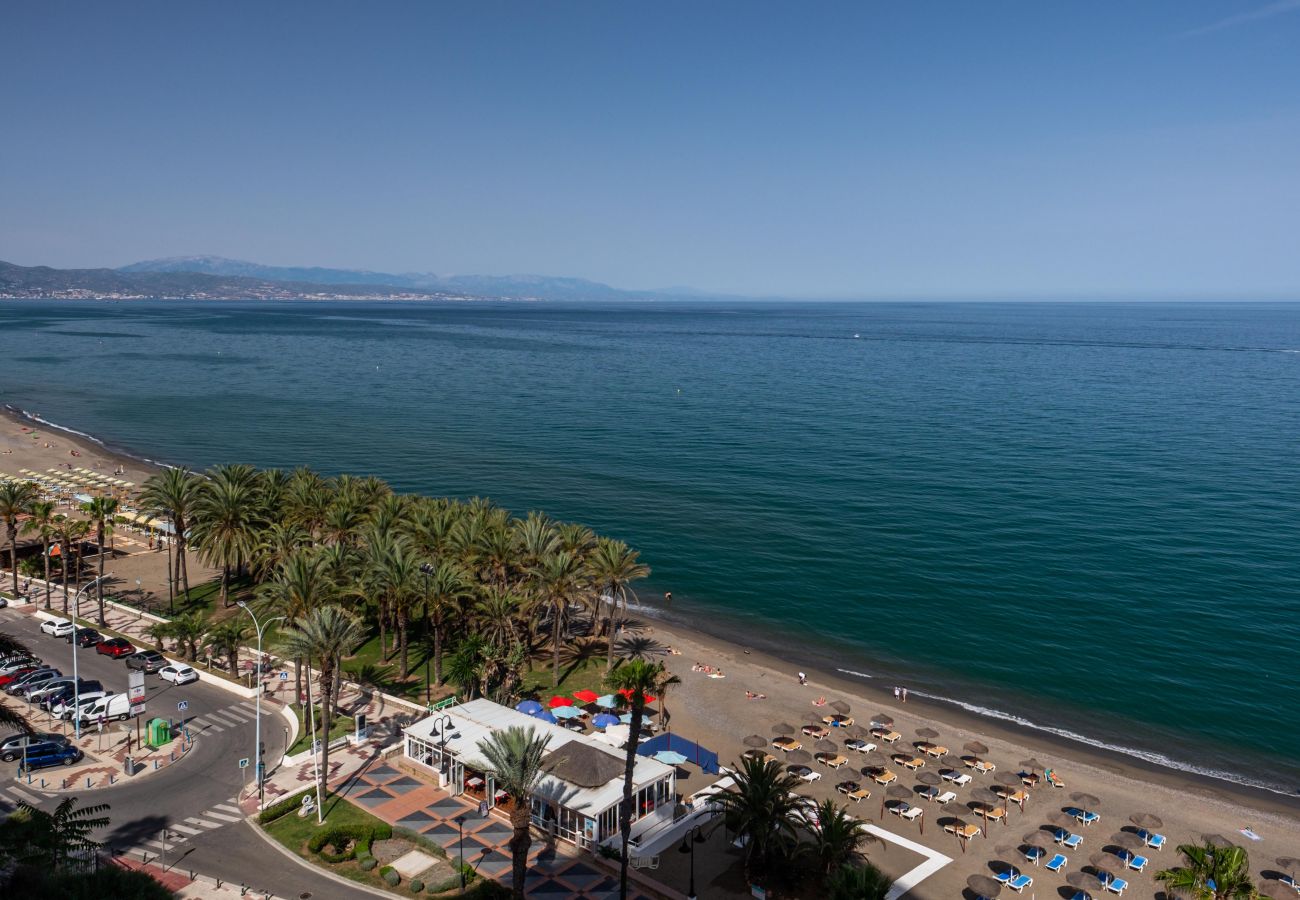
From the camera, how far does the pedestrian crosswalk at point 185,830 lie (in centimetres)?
3334

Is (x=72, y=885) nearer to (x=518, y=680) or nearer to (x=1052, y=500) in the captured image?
(x=518, y=680)

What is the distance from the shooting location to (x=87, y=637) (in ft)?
180

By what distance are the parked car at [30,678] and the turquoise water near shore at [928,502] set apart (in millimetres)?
42293

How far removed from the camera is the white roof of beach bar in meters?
36.7

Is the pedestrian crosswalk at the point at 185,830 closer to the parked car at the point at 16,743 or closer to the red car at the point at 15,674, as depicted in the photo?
the parked car at the point at 16,743

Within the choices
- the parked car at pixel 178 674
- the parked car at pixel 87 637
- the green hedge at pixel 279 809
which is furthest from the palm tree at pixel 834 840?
the parked car at pixel 87 637

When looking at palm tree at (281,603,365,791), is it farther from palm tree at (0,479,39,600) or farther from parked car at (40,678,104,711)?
palm tree at (0,479,39,600)

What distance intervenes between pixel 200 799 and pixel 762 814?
24.4 meters

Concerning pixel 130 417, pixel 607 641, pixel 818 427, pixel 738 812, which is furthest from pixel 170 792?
pixel 130 417

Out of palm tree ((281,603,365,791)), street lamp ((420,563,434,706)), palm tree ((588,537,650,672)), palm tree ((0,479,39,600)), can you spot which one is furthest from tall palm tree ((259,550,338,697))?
palm tree ((0,479,39,600))

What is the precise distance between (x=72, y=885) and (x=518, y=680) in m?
27.3

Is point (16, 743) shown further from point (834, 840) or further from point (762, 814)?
point (834, 840)

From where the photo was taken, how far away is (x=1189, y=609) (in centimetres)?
6675

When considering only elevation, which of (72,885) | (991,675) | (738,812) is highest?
(72,885)
